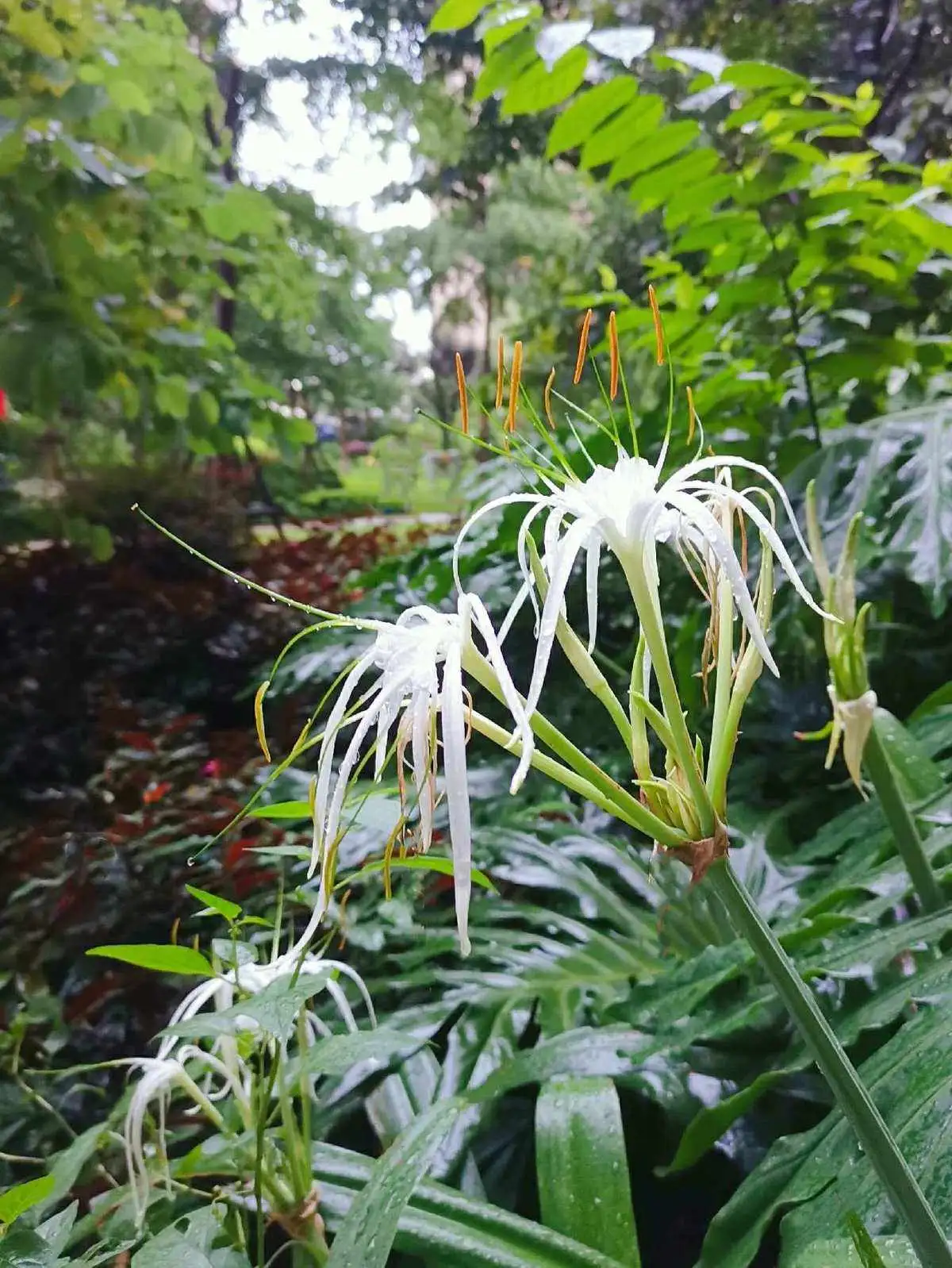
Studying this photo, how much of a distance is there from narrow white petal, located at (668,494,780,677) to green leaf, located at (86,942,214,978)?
0.26m

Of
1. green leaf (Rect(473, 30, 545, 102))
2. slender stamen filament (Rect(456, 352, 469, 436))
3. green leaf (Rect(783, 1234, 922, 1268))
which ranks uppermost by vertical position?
green leaf (Rect(473, 30, 545, 102))

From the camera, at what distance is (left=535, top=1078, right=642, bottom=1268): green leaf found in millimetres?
422

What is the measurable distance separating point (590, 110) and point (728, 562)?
2.33 feet

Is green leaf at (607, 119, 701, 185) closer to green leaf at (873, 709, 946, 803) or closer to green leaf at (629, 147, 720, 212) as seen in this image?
green leaf at (629, 147, 720, 212)

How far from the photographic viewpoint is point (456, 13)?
0.76 m

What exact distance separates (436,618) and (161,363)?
3.62ft

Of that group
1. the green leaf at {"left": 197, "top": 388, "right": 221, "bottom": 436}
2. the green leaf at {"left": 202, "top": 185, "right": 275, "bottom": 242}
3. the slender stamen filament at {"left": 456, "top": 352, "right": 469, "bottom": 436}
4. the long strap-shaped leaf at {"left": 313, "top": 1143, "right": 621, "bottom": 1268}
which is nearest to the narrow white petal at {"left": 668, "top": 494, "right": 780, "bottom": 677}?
the slender stamen filament at {"left": 456, "top": 352, "right": 469, "bottom": 436}

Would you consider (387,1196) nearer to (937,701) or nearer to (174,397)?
(937,701)

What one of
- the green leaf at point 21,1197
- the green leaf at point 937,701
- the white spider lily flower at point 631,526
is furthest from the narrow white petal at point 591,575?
the green leaf at point 937,701

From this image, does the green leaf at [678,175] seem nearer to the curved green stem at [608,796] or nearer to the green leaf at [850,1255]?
the curved green stem at [608,796]

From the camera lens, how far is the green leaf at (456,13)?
749 millimetres

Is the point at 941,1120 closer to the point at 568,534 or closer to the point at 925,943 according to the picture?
the point at 925,943

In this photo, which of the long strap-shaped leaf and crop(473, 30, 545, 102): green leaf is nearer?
the long strap-shaped leaf

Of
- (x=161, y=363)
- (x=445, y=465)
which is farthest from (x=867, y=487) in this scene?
(x=445, y=465)
